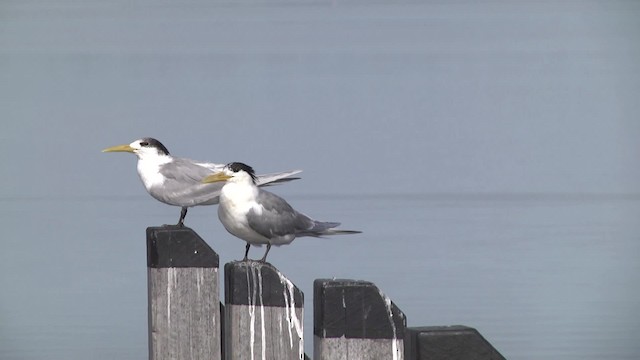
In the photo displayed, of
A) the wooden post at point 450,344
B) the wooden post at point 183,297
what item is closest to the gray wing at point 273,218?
the wooden post at point 183,297

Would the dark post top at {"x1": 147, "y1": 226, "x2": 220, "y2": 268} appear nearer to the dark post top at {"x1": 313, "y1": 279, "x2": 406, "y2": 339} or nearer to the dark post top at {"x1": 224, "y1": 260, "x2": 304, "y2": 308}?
the dark post top at {"x1": 224, "y1": 260, "x2": 304, "y2": 308}

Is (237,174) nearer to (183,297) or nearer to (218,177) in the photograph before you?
(218,177)

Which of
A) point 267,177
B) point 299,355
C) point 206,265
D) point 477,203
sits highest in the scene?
point 477,203

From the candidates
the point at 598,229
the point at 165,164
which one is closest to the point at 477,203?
the point at 598,229

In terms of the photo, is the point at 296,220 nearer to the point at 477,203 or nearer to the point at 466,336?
the point at 466,336

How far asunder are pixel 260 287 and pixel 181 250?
72 centimetres

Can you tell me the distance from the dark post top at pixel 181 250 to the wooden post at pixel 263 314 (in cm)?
45

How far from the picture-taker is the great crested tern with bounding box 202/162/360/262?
272 inches

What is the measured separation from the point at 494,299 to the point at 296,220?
7.89 m

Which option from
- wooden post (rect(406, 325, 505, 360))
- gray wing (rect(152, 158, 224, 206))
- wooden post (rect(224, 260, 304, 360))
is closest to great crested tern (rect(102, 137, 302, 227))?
gray wing (rect(152, 158, 224, 206))

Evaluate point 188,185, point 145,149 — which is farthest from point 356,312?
point 145,149

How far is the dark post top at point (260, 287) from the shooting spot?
507 cm

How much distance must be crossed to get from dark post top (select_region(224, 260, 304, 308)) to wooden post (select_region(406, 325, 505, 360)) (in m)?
1.36

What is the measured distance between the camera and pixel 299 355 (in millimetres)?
5141
